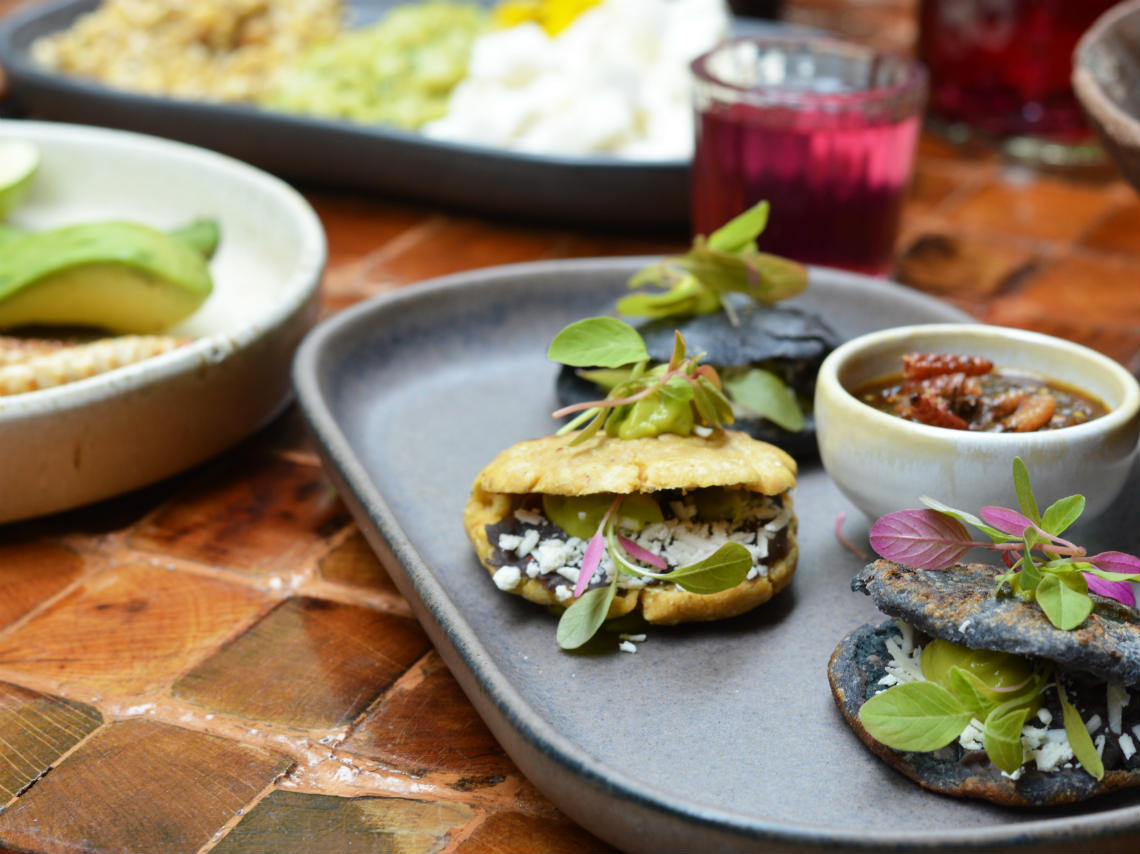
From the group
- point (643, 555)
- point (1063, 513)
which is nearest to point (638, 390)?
point (643, 555)

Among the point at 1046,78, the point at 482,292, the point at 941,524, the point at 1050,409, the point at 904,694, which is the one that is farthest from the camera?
the point at 1046,78

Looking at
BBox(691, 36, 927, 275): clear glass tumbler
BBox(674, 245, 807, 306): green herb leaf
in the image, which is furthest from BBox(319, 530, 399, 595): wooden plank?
BBox(691, 36, 927, 275): clear glass tumbler

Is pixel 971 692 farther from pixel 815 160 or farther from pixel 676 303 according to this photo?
pixel 815 160

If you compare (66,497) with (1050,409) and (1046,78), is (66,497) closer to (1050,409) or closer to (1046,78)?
(1050,409)

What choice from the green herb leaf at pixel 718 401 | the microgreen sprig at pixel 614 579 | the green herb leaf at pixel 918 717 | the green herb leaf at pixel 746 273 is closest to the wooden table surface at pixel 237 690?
the microgreen sprig at pixel 614 579

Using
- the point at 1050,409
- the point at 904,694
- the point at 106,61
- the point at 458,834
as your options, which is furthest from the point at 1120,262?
the point at 106,61
